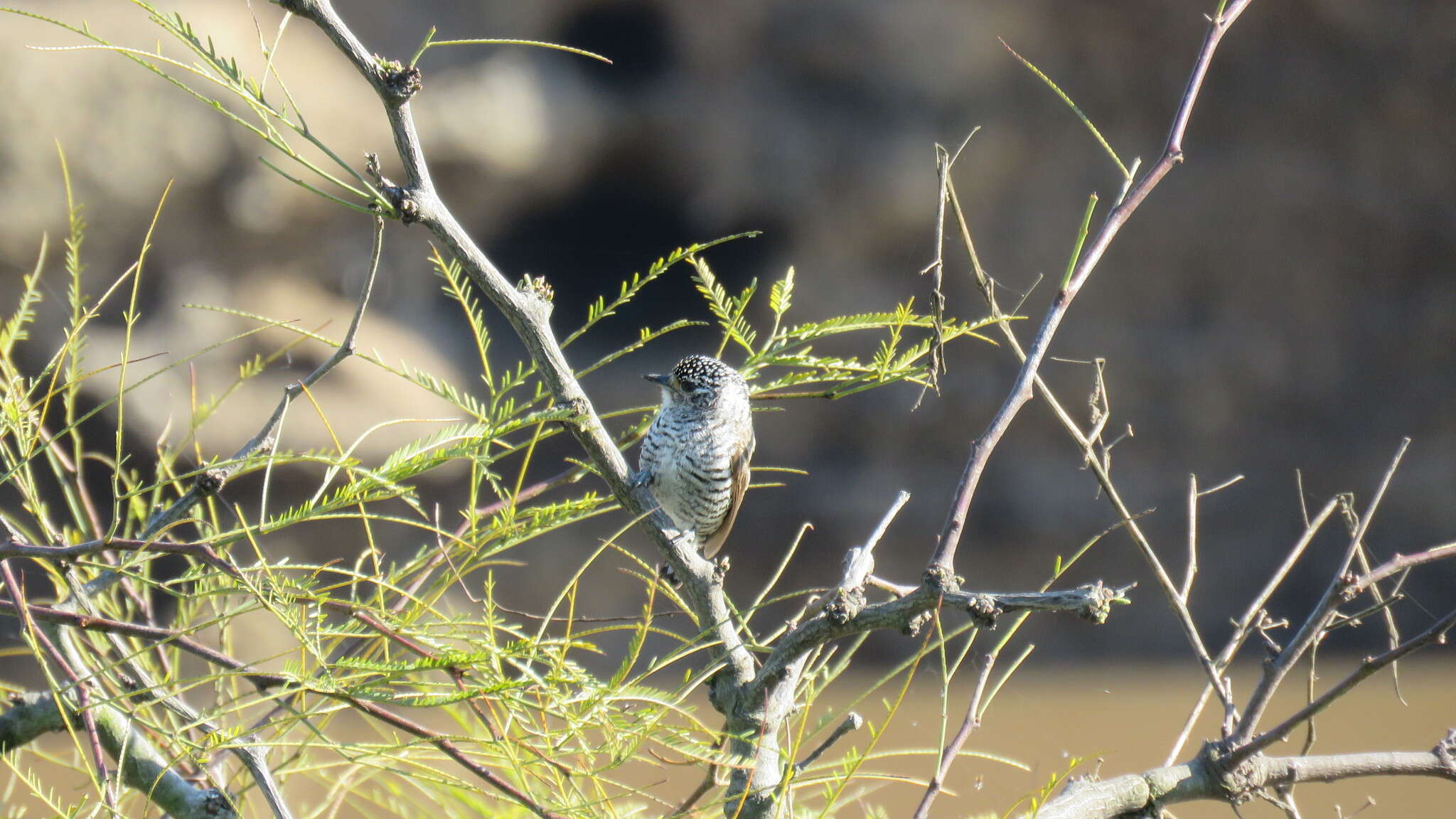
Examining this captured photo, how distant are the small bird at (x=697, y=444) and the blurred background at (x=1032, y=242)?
12.6 feet

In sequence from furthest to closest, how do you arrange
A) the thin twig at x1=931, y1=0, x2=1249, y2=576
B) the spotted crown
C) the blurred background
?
the blurred background, the spotted crown, the thin twig at x1=931, y1=0, x2=1249, y2=576

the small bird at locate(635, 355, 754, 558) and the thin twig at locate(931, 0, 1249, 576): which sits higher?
the small bird at locate(635, 355, 754, 558)

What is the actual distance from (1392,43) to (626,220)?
5.10m

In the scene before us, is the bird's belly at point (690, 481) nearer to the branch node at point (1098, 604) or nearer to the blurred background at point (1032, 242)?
the branch node at point (1098, 604)

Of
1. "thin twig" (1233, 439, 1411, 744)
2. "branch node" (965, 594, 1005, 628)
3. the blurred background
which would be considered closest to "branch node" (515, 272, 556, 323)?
A: "branch node" (965, 594, 1005, 628)

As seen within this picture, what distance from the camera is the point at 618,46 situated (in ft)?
23.8

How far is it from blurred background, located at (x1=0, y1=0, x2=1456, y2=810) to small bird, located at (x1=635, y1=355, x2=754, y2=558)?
3841 mm

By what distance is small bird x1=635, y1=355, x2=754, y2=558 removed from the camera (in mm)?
2848

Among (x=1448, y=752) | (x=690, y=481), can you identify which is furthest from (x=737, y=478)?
(x=1448, y=752)

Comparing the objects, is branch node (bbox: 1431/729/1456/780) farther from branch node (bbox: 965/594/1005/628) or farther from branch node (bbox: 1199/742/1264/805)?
branch node (bbox: 965/594/1005/628)

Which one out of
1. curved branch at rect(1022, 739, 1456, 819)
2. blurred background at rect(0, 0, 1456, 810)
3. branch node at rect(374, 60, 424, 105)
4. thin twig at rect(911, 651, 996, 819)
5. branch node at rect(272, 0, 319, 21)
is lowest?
curved branch at rect(1022, 739, 1456, 819)

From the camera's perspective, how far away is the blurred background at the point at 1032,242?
23.3 ft

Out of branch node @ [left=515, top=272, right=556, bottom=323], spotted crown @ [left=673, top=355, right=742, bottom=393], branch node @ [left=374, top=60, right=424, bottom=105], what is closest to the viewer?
branch node @ [left=374, top=60, right=424, bottom=105]

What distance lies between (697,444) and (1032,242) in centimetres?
516
